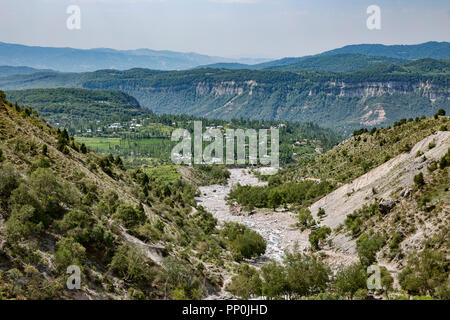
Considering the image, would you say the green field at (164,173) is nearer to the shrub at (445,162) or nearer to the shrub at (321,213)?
the shrub at (321,213)

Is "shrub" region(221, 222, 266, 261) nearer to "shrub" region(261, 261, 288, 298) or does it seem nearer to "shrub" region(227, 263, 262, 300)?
"shrub" region(227, 263, 262, 300)

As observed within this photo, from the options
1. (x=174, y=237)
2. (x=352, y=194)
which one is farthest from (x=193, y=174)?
(x=174, y=237)

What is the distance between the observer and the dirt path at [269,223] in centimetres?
7994

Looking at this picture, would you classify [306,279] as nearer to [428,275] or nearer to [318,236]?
[428,275]

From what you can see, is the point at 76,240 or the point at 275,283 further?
the point at 275,283

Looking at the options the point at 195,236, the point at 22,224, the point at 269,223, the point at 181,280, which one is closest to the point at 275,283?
the point at 181,280

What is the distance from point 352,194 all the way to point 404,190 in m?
22.6

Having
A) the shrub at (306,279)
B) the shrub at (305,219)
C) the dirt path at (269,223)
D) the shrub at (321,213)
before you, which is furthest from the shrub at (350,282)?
the shrub at (321,213)

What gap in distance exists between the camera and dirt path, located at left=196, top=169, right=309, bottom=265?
262 ft

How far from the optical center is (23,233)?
38844 mm

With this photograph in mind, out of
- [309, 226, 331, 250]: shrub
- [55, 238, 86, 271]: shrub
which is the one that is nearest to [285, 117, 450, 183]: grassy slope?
[309, 226, 331, 250]: shrub

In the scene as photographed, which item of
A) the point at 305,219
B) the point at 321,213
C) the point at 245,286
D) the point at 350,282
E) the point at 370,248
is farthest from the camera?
the point at 321,213

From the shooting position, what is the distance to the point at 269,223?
101125 mm

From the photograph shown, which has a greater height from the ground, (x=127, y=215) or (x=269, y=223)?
(x=127, y=215)
